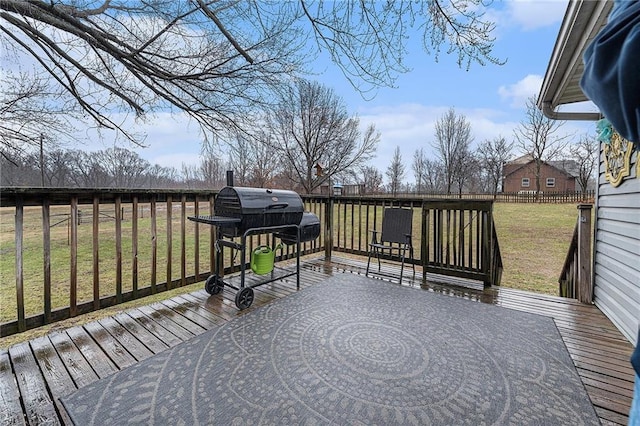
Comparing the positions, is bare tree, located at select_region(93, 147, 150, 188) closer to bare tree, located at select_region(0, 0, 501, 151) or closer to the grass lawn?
bare tree, located at select_region(0, 0, 501, 151)

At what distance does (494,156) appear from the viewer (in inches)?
800

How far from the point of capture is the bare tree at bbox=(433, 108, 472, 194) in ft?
60.2

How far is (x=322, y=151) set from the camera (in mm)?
13672

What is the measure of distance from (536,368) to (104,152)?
6.80m

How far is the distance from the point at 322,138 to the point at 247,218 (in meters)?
11.2

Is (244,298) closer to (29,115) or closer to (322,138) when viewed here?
(29,115)

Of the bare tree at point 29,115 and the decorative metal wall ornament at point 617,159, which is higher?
the bare tree at point 29,115

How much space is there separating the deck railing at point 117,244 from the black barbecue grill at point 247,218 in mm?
310

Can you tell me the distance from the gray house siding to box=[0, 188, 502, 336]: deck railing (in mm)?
1044

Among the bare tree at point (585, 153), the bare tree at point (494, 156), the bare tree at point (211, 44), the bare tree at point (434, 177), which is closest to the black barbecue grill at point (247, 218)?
the bare tree at point (211, 44)

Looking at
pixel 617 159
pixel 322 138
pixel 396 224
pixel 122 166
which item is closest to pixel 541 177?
pixel 322 138

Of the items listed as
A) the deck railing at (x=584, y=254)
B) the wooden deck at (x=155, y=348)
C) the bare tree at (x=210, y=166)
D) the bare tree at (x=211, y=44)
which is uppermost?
the bare tree at (x=211, y=44)

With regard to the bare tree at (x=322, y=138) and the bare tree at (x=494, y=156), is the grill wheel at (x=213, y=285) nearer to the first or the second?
the bare tree at (x=322, y=138)

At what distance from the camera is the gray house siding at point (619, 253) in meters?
2.42
